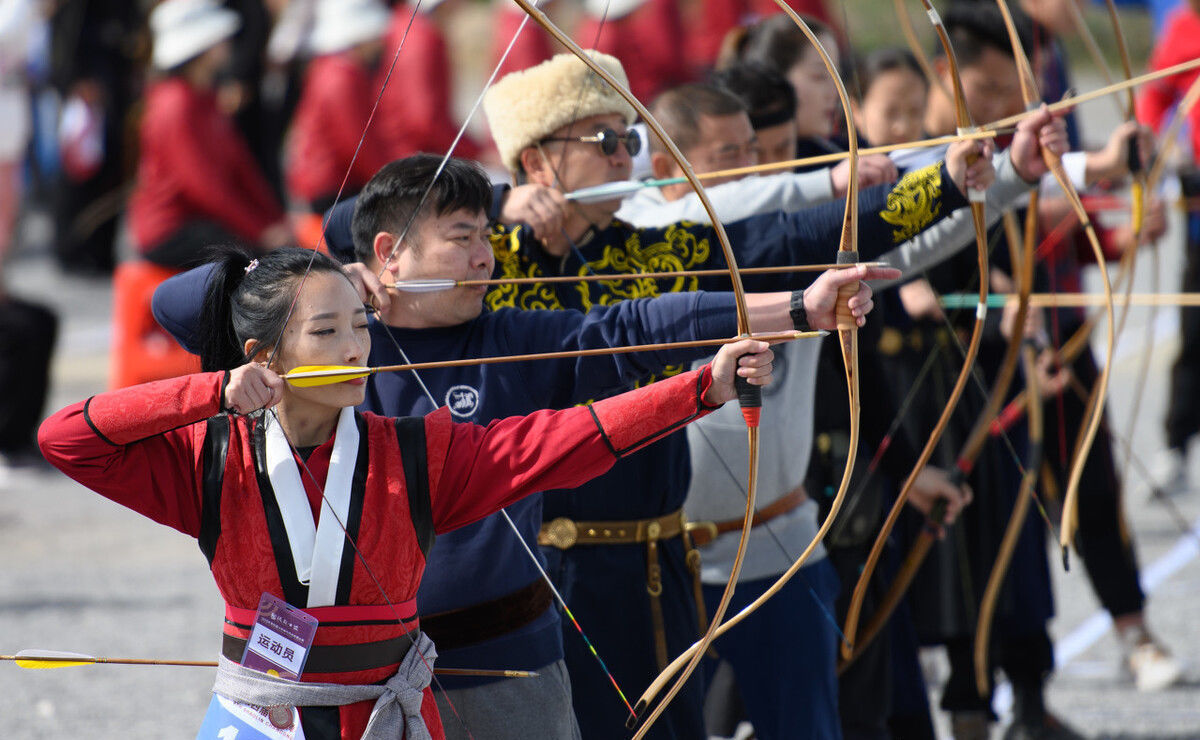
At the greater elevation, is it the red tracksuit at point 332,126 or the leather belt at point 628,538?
the red tracksuit at point 332,126

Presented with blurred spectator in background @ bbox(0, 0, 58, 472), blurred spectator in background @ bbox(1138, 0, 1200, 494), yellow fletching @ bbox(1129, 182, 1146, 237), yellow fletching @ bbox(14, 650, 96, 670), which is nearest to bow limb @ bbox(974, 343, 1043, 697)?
yellow fletching @ bbox(1129, 182, 1146, 237)

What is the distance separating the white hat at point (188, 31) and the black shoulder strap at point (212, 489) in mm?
5170

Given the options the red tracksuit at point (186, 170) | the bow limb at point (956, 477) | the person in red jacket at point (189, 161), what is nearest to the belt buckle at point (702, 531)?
the bow limb at point (956, 477)

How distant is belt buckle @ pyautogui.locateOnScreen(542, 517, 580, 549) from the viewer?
2.61 m

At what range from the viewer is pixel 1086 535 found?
13.0ft

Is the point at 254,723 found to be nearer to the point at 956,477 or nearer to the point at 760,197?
the point at 760,197

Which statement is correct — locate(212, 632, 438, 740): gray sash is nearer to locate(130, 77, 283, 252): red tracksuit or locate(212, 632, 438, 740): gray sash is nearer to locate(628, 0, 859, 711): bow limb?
locate(628, 0, 859, 711): bow limb

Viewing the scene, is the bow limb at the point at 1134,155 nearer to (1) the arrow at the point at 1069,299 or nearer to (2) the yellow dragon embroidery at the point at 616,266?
(1) the arrow at the point at 1069,299

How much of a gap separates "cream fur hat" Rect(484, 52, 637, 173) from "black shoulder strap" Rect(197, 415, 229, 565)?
96 centimetres

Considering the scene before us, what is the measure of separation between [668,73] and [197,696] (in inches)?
279

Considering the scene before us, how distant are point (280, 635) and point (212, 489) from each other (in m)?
0.20

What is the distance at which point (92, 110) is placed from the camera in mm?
10594

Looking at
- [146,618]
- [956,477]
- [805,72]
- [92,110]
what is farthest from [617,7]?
[956,477]

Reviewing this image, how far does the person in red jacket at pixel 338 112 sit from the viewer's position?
7980mm
